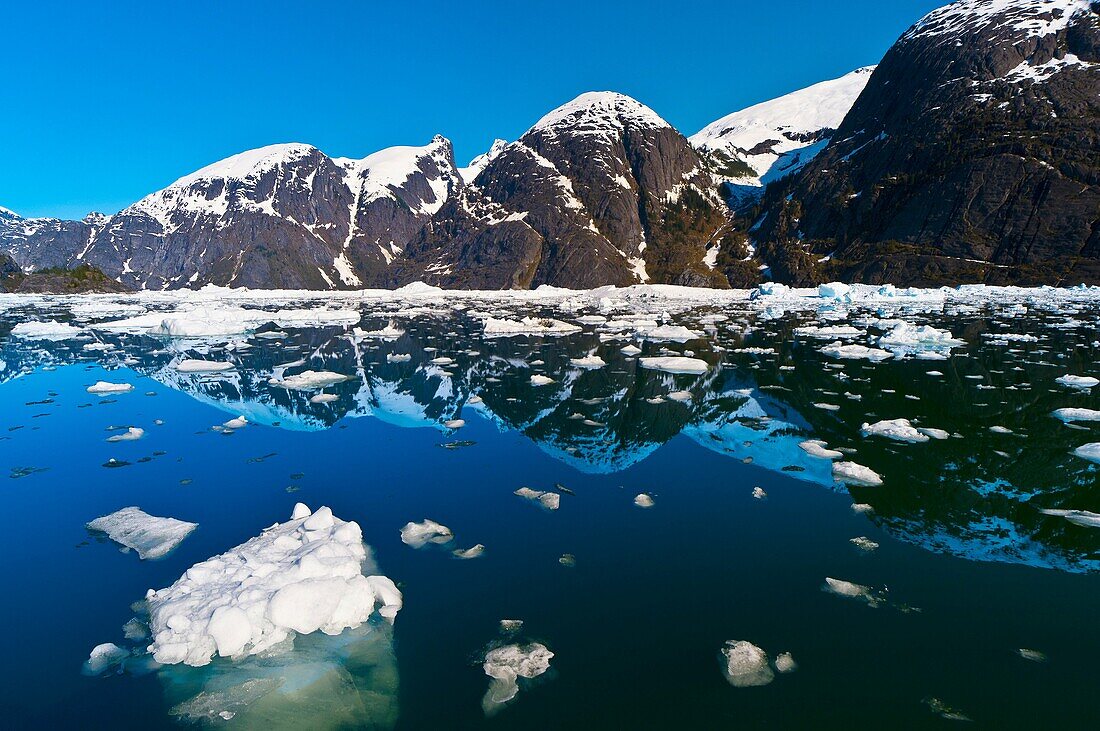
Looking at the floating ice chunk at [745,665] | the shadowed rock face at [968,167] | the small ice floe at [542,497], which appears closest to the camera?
the floating ice chunk at [745,665]

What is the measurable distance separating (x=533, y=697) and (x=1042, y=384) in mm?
21892

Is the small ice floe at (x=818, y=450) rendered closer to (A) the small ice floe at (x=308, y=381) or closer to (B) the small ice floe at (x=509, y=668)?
(B) the small ice floe at (x=509, y=668)

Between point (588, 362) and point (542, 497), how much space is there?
14521 millimetres

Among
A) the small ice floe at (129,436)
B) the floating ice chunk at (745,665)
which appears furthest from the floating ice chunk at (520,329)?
the floating ice chunk at (745,665)

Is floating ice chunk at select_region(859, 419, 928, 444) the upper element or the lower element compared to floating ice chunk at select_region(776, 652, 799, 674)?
lower

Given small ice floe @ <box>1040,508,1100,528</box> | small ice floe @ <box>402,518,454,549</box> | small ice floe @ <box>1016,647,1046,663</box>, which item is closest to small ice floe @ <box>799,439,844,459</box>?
small ice floe @ <box>1040,508,1100,528</box>

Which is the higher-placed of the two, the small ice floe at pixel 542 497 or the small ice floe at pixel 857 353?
the small ice floe at pixel 542 497

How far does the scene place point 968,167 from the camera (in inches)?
4592

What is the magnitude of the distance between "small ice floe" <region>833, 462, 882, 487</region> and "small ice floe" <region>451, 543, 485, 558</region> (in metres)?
7.45

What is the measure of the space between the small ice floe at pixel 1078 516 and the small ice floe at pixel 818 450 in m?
3.56

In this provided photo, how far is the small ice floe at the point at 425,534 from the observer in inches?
340

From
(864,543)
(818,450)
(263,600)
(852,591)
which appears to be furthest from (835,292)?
(263,600)

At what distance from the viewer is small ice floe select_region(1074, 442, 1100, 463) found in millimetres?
11320

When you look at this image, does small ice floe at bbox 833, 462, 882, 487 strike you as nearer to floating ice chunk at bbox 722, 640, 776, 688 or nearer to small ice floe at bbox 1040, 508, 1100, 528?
small ice floe at bbox 1040, 508, 1100, 528
